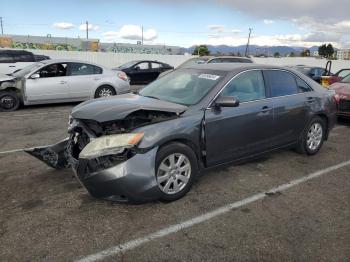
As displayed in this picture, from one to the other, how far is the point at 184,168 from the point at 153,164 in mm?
496

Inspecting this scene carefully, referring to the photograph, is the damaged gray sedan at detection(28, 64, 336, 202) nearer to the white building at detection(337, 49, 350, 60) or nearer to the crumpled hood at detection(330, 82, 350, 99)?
→ the crumpled hood at detection(330, 82, 350, 99)

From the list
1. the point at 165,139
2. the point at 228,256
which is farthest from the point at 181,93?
the point at 228,256

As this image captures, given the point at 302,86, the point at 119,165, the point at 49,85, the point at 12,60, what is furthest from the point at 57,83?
the point at 119,165

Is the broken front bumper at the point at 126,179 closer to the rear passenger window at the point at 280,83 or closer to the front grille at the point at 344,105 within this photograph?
the rear passenger window at the point at 280,83

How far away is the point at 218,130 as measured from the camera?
4574mm

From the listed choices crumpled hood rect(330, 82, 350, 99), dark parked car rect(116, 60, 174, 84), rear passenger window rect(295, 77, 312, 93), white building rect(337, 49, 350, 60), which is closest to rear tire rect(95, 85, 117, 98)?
crumpled hood rect(330, 82, 350, 99)

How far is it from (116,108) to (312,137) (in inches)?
145

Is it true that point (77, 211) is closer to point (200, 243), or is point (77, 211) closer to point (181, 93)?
point (200, 243)

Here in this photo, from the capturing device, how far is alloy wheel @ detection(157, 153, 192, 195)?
13.4 ft

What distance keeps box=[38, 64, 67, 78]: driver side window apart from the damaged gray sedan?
20.6 ft

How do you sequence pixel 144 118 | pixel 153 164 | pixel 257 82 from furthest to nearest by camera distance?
pixel 257 82 < pixel 144 118 < pixel 153 164

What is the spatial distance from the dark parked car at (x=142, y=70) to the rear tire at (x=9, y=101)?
8818 mm

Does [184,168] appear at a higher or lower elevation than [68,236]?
higher

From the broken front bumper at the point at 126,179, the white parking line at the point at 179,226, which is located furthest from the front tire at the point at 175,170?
the white parking line at the point at 179,226
